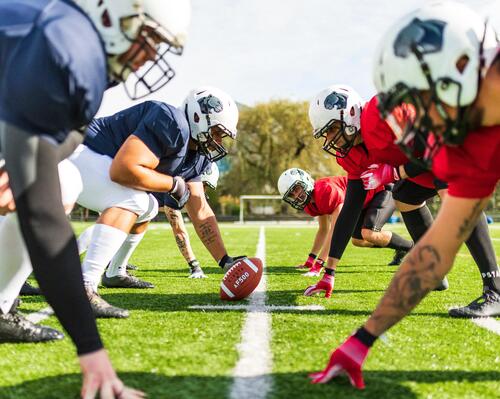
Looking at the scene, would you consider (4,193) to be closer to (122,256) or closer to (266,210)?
(122,256)

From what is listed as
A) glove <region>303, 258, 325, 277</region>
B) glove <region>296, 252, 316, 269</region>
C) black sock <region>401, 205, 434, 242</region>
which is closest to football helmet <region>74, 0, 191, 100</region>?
black sock <region>401, 205, 434, 242</region>

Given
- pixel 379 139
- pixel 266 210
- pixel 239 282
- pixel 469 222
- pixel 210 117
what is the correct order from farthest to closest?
pixel 266 210
pixel 210 117
pixel 239 282
pixel 379 139
pixel 469 222

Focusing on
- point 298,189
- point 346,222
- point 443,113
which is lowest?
Result: point 298,189

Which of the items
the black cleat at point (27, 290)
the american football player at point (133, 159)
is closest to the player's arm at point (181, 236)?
the american football player at point (133, 159)

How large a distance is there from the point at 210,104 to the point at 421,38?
2925mm

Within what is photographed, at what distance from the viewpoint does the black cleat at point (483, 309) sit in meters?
3.66

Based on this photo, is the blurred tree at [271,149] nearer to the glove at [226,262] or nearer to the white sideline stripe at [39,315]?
the glove at [226,262]

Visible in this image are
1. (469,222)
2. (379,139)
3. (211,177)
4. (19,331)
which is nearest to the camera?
(469,222)

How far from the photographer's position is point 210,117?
15.2ft

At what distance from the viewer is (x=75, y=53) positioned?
1821mm

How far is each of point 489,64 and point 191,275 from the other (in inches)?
182

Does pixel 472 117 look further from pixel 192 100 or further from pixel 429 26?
pixel 192 100

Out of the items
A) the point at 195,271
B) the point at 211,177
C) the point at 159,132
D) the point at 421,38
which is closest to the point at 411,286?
the point at 421,38

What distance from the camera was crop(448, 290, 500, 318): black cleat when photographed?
366 cm
